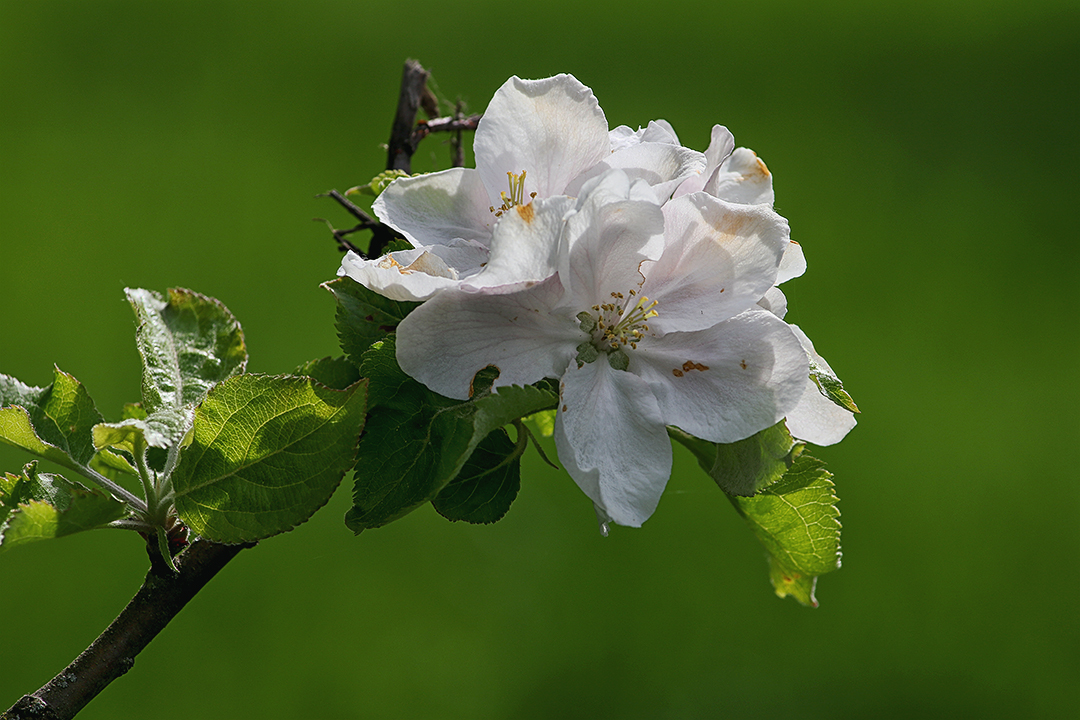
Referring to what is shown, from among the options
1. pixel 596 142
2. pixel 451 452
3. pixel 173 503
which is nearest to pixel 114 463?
pixel 173 503

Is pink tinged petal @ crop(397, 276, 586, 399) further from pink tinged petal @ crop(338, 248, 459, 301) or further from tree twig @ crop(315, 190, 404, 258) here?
tree twig @ crop(315, 190, 404, 258)

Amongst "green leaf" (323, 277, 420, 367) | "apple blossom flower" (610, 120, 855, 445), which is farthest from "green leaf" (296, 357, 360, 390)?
"apple blossom flower" (610, 120, 855, 445)

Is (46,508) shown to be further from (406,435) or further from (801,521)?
(801,521)

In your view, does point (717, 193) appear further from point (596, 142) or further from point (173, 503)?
point (173, 503)

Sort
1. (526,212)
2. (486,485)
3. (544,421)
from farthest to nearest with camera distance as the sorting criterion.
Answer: (544,421) → (486,485) → (526,212)

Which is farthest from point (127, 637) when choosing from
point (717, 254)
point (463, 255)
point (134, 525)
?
point (717, 254)

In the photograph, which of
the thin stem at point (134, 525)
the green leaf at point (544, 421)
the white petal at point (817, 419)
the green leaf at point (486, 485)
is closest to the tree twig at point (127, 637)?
the thin stem at point (134, 525)
